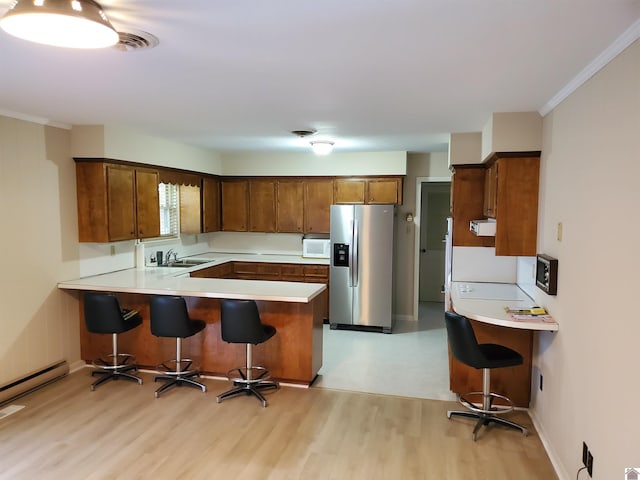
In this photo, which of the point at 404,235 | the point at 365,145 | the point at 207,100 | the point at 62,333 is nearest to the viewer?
the point at 207,100

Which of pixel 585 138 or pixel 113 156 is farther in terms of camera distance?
pixel 113 156

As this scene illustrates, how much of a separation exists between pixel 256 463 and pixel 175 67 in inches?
95.1

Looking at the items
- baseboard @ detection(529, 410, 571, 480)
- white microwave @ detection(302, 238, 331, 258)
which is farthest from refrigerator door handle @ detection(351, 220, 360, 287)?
baseboard @ detection(529, 410, 571, 480)

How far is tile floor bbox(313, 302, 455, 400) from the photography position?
164 inches

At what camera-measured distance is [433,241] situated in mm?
7941

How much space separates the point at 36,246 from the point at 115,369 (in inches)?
51.6

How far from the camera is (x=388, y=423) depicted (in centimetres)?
346

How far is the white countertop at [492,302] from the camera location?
3006mm

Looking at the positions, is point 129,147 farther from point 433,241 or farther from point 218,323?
point 433,241

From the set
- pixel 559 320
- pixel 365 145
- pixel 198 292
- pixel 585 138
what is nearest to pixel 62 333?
pixel 198 292

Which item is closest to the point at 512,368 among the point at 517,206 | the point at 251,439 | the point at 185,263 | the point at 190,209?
the point at 517,206

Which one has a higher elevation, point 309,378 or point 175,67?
point 175,67

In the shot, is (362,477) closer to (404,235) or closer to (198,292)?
(198,292)

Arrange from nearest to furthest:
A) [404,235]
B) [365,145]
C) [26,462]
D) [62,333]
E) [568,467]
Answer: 1. [568,467]
2. [26,462]
3. [62,333]
4. [365,145]
5. [404,235]
